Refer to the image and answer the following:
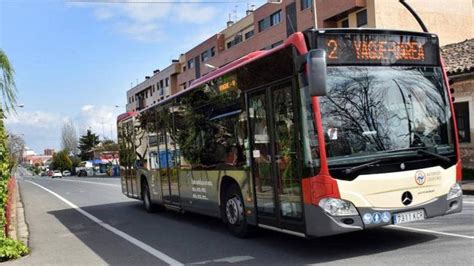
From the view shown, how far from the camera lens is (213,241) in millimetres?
9734

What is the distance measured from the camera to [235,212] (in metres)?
9.73

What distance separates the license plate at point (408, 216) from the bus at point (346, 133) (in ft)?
0.05

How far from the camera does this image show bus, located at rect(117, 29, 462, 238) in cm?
707

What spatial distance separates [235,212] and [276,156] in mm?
2067

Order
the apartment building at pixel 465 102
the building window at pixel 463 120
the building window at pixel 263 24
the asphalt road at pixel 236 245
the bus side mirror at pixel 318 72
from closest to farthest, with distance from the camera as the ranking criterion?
the bus side mirror at pixel 318 72 < the asphalt road at pixel 236 245 < the apartment building at pixel 465 102 < the building window at pixel 463 120 < the building window at pixel 263 24

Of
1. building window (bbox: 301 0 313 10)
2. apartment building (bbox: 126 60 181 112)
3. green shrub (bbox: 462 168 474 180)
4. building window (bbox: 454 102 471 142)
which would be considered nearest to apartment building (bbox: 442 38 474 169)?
building window (bbox: 454 102 471 142)

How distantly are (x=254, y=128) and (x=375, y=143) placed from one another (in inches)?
84.1

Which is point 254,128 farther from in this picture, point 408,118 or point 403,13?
point 403,13

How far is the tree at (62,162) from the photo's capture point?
146500 millimetres

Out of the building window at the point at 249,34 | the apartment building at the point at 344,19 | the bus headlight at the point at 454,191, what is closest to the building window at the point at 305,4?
the apartment building at the point at 344,19

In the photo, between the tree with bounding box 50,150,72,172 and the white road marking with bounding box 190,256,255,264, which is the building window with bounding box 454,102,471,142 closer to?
the white road marking with bounding box 190,256,255,264

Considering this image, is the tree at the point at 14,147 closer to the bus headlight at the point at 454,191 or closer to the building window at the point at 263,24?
the bus headlight at the point at 454,191

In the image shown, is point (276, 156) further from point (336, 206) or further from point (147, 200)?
point (147, 200)

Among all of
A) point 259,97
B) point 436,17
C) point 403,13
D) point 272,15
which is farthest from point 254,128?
point 272,15
